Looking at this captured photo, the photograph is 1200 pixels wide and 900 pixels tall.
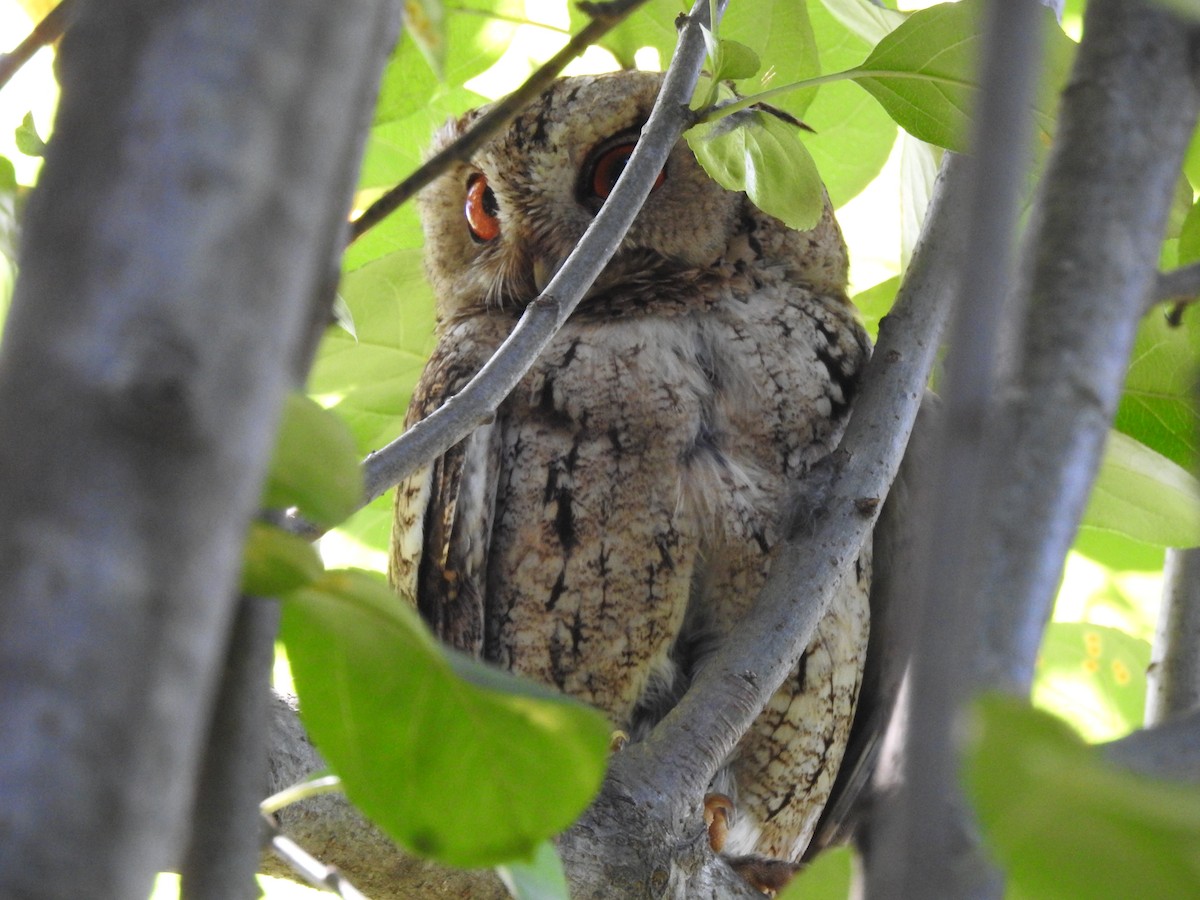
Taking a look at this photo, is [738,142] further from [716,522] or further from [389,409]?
[389,409]

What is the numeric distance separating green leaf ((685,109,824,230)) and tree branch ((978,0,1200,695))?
547 millimetres

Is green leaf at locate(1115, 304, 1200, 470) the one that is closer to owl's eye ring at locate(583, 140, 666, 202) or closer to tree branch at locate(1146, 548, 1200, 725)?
tree branch at locate(1146, 548, 1200, 725)

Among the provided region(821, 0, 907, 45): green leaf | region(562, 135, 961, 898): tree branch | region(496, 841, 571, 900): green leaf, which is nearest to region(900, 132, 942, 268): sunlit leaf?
region(562, 135, 961, 898): tree branch

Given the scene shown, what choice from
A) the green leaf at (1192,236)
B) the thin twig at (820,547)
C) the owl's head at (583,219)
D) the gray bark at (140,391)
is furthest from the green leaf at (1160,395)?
the gray bark at (140,391)

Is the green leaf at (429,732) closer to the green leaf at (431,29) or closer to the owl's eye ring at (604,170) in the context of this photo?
the green leaf at (431,29)

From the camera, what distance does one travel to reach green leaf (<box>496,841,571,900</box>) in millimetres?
557

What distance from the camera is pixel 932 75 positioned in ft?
3.33

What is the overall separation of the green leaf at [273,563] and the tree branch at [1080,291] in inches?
8.1

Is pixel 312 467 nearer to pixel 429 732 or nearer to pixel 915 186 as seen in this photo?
pixel 429 732

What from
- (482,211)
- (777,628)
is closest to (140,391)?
(777,628)

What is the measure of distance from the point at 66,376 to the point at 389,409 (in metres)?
1.64

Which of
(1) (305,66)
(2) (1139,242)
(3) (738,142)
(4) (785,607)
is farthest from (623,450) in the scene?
(1) (305,66)

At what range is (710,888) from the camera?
1128 mm

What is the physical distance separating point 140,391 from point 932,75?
2.85 ft
